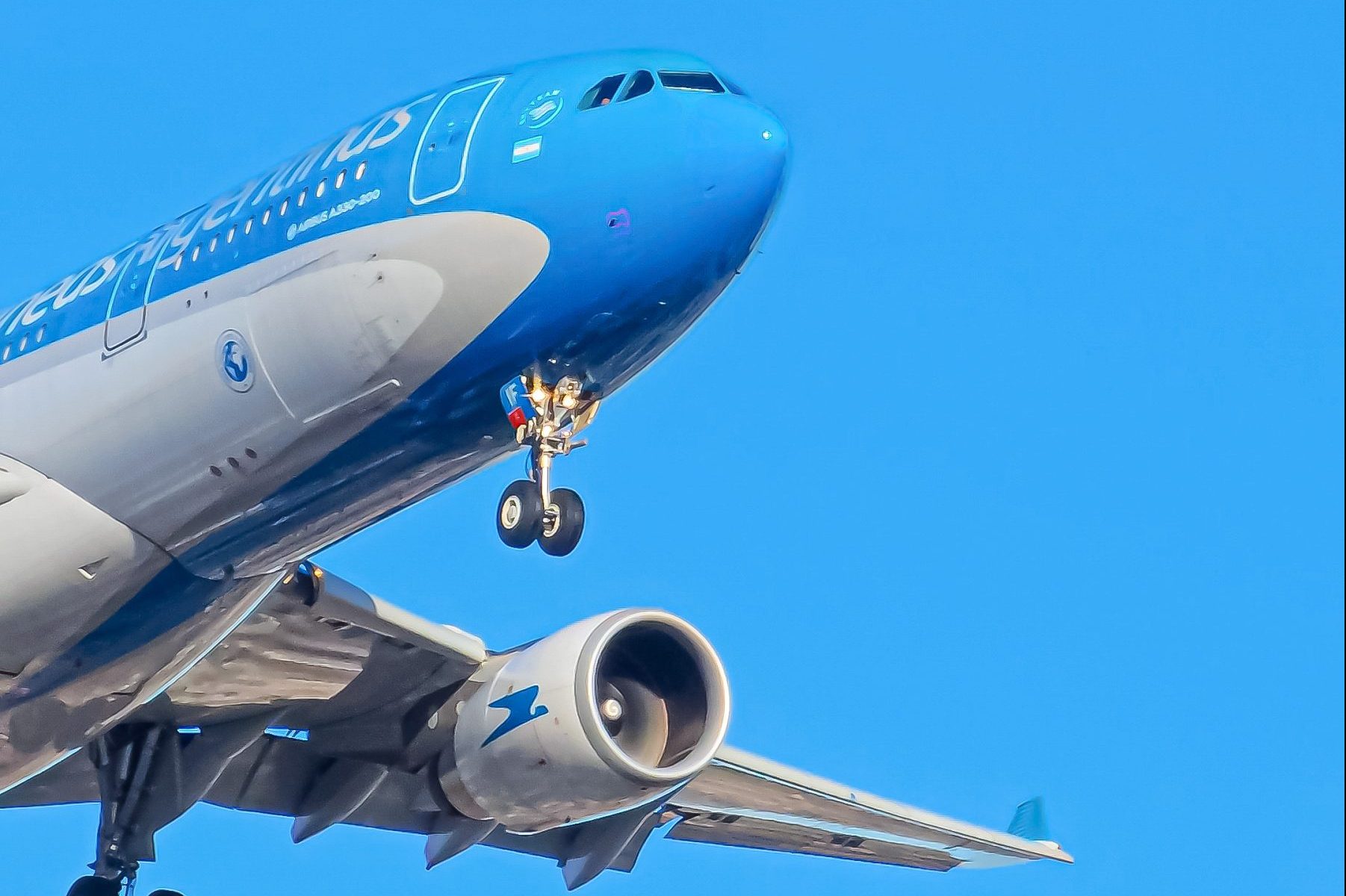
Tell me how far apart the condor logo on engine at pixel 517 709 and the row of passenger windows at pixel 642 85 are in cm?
633

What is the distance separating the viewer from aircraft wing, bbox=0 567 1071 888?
20.9m

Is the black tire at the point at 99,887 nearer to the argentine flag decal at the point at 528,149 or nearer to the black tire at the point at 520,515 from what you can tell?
the black tire at the point at 520,515

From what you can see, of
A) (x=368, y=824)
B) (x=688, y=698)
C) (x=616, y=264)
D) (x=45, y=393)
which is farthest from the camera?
(x=368, y=824)

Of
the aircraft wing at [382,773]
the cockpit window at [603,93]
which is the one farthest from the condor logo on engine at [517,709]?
the cockpit window at [603,93]

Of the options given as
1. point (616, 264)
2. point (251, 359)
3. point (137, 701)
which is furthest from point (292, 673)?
point (616, 264)

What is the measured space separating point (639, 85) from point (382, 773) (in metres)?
8.80

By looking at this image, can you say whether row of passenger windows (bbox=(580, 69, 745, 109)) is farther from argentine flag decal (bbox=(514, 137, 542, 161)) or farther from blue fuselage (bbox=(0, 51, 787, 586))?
argentine flag decal (bbox=(514, 137, 542, 161))

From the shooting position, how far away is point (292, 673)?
21203 mm

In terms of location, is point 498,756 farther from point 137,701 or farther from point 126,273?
point 126,273

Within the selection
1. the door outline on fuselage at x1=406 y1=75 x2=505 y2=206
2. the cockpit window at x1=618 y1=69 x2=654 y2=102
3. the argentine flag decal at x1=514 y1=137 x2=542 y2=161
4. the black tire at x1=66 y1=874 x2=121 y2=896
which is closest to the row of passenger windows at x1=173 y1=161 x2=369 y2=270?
the door outline on fuselage at x1=406 y1=75 x2=505 y2=206

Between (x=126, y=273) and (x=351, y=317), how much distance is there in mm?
3085

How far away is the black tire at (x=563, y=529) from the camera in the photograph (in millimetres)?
16188

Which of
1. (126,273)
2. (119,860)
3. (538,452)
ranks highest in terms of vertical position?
(126,273)

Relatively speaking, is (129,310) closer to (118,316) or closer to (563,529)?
(118,316)
